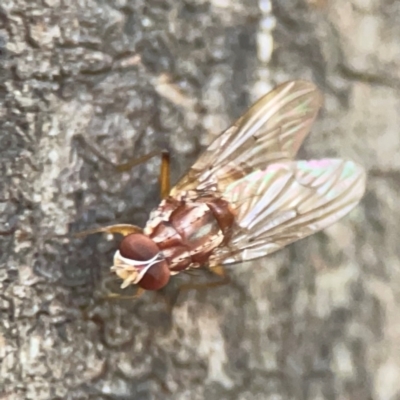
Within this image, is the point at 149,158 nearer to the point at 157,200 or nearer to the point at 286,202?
the point at 157,200

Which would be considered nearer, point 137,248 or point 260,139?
point 137,248

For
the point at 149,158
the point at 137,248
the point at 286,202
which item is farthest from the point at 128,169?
the point at 286,202

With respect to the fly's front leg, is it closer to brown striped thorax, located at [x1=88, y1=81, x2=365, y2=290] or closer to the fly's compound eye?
brown striped thorax, located at [x1=88, y1=81, x2=365, y2=290]

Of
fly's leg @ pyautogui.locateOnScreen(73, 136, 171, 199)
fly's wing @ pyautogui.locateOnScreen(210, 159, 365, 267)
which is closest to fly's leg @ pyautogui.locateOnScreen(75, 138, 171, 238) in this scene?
fly's leg @ pyautogui.locateOnScreen(73, 136, 171, 199)

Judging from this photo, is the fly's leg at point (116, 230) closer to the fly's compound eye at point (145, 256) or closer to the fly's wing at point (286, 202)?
the fly's compound eye at point (145, 256)

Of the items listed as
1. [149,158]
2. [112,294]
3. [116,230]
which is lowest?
[112,294]

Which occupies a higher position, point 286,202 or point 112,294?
point 286,202

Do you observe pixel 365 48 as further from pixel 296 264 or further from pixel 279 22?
pixel 296 264
